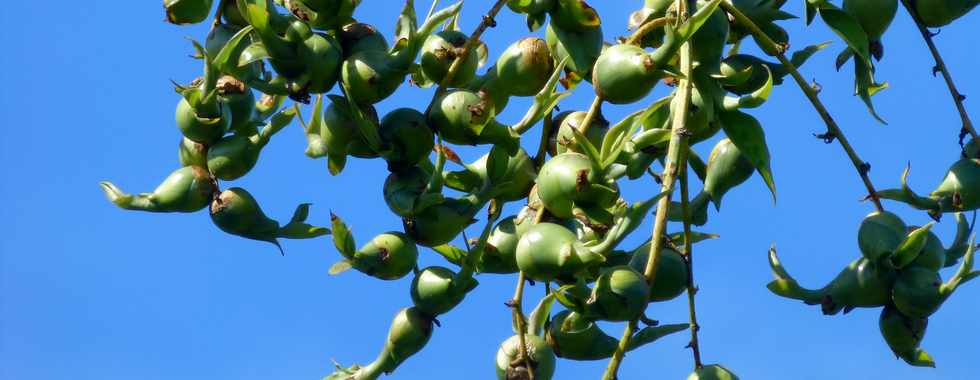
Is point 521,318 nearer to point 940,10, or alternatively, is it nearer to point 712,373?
point 712,373

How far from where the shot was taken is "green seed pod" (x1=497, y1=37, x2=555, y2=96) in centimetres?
200

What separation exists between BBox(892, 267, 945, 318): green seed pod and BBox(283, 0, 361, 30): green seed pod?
80 centimetres

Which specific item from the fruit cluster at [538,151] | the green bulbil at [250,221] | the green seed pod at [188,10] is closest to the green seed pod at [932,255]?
the fruit cluster at [538,151]

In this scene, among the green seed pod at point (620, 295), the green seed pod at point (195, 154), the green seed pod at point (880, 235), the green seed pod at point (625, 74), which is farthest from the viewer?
the green seed pod at point (195, 154)

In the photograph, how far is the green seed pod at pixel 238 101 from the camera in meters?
2.00

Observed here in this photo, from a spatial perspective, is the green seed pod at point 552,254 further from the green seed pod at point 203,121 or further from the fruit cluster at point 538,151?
the green seed pod at point 203,121

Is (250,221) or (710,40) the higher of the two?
(710,40)

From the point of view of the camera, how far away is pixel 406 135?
6.23 ft

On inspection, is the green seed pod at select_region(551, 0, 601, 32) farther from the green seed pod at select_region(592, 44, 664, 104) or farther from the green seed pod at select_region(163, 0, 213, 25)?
the green seed pod at select_region(163, 0, 213, 25)

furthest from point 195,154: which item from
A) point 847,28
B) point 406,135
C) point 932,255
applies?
point 932,255

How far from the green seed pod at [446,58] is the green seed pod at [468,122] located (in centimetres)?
7

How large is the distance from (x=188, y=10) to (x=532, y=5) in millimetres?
471

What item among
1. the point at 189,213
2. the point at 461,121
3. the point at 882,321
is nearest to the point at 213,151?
the point at 189,213

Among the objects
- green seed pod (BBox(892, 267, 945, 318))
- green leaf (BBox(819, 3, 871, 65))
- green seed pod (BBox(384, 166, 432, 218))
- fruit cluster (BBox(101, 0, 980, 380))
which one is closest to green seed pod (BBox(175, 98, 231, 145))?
fruit cluster (BBox(101, 0, 980, 380))
